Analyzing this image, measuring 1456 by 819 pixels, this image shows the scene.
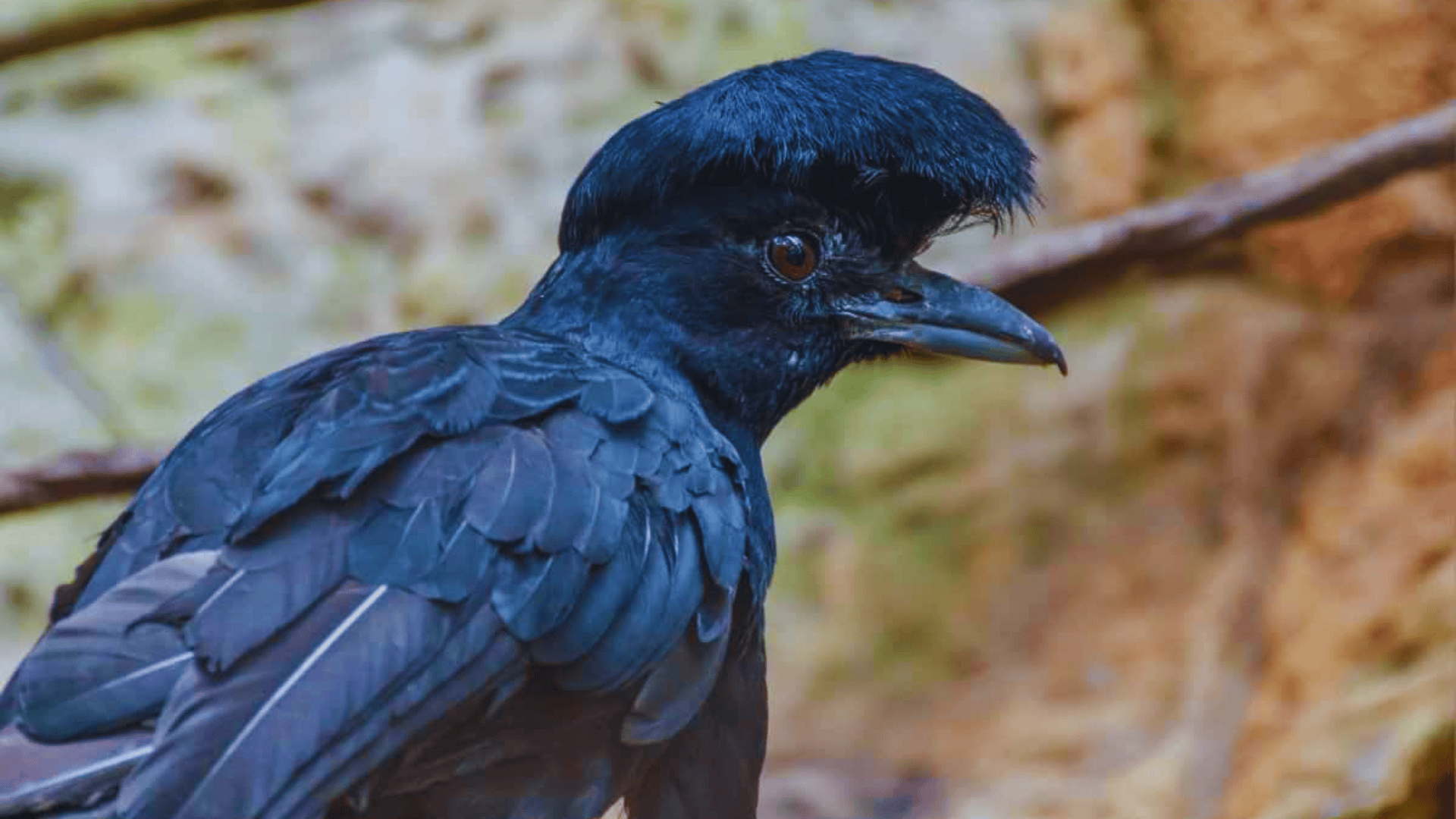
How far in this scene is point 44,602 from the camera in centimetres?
494

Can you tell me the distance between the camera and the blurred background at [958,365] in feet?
15.7

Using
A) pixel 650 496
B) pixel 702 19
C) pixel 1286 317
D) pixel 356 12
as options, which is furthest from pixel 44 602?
pixel 1286 317

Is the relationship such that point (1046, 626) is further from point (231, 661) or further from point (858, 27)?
point (231, 661)

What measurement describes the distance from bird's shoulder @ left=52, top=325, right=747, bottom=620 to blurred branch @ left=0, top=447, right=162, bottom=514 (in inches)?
54.1

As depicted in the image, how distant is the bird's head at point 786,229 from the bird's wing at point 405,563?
0.65 ft

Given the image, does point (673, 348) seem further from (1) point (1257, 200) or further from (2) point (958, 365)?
(2) point (958, 365)

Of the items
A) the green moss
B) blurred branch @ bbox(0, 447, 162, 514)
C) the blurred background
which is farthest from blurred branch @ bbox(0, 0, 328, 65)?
the green moss

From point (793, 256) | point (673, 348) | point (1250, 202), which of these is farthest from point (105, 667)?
point (1250, 202)

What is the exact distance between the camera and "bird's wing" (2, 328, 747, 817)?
1987mm

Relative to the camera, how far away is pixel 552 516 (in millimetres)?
2252

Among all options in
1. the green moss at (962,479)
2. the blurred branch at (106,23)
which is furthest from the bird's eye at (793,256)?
the blurred branch at (106,23)

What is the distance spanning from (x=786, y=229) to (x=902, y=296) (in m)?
0.23

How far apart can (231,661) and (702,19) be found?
400 cm

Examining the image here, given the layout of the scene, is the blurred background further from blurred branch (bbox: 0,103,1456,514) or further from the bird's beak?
the bird's beak
